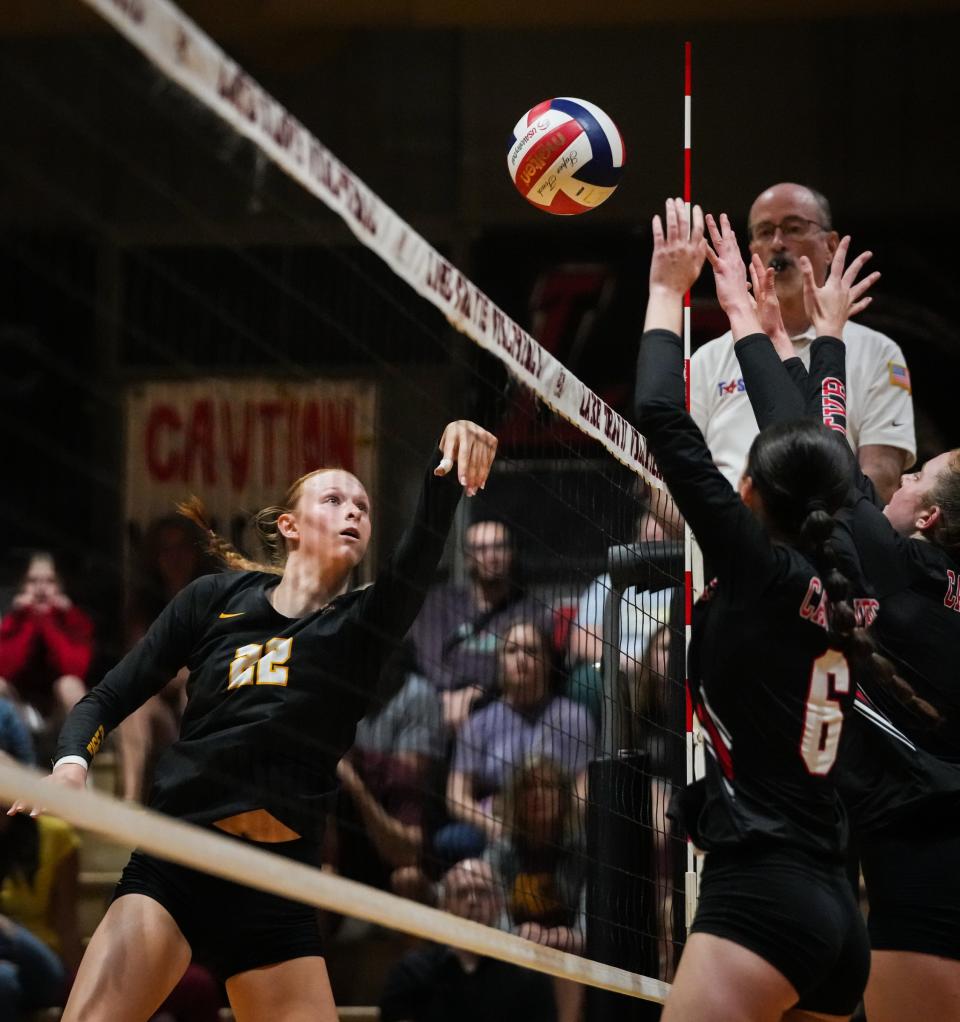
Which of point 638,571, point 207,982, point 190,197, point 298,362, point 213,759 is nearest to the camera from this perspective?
point 213,759

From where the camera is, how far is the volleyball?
13.5ft

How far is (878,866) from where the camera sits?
3396mm

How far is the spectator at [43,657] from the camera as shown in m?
6.24

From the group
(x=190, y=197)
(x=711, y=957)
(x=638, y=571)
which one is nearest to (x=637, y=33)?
(x=190, y=197)

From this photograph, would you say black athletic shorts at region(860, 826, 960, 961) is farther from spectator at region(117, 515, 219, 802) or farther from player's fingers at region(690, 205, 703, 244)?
spectator at region(117, 515, 219, 802)

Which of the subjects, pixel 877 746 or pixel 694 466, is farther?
pixel 877 746

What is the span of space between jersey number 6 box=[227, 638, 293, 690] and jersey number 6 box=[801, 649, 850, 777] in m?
1.24

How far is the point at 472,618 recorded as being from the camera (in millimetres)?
5180

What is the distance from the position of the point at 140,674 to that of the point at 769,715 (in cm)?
151

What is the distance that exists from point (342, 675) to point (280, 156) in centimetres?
130

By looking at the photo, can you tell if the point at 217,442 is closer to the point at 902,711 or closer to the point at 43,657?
the point at 43,657

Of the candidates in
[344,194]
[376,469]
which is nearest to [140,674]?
[344,194]

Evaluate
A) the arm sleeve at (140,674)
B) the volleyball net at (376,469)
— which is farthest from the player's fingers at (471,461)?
the arm sleeve at (140,674)

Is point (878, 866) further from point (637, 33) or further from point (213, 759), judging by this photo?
point (637, 33)
